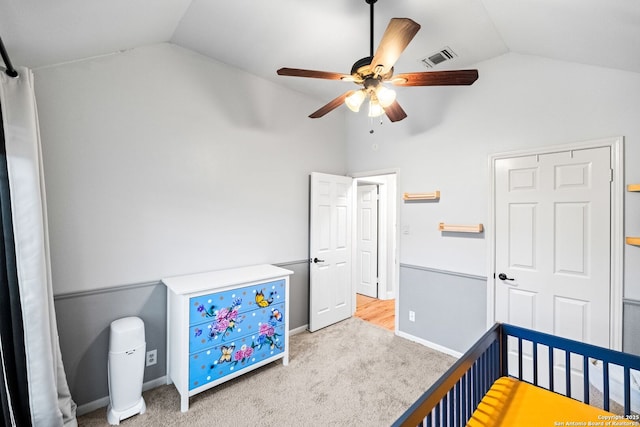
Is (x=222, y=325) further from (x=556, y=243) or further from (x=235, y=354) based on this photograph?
(x=556, y=243)

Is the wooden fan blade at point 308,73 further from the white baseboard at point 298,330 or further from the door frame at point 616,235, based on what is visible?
the white baseboard at point 298,330

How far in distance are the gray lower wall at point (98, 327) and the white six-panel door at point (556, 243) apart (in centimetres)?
297

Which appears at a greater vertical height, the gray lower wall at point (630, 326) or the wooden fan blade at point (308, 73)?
the wooden fan blade at point (308, 73)

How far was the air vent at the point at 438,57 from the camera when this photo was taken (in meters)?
2.40

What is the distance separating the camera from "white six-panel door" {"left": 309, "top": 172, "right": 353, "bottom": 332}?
10.9 feet

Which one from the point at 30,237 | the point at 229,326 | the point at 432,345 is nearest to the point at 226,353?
the point at 229,326

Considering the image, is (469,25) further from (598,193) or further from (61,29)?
(61,29)

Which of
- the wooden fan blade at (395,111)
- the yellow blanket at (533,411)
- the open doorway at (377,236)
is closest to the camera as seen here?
the yellow blanket at (533,411)

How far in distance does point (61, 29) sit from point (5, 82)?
0.41 m

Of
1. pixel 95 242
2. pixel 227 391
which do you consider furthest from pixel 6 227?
pixel 227 391

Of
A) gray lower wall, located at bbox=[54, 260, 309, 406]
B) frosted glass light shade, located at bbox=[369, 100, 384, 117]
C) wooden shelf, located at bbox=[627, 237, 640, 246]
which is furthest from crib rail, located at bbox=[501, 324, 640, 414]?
gray lower wall, located at bbox=[54, 260, 309, 406]

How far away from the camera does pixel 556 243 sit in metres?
2.25

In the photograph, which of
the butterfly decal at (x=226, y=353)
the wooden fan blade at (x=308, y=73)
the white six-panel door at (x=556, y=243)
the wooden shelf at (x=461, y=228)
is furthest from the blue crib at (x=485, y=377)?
the wooden fan blade at (x=308, y=73)

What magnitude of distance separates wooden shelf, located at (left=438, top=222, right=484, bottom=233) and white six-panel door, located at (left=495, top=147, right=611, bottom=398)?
156mm
